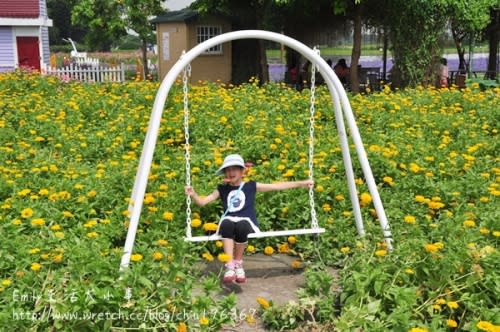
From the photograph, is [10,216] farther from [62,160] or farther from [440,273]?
[440,273]

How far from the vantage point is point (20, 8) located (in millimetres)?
21391

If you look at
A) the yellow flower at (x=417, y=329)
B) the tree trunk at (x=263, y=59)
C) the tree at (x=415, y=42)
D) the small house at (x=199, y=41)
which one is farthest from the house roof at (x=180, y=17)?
the yellow flower at (x=417, y=329)

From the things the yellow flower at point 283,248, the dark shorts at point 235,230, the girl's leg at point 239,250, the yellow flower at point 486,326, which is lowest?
the yellow flower at point 283,248

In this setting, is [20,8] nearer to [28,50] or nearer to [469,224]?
[28,50]

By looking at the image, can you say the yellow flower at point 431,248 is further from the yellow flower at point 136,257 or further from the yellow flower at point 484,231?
the yellow flower at point 136,257

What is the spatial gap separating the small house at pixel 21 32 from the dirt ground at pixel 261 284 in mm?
18797

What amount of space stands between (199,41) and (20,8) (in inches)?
280

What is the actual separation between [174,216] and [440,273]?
2065mm

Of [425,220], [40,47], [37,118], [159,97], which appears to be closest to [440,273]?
[425,220]

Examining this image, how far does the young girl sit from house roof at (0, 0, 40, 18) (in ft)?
64.5

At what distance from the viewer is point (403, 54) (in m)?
A: 14.3

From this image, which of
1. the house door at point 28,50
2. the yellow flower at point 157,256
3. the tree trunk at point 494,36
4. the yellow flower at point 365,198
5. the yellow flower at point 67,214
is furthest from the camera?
the house door at point 28,50

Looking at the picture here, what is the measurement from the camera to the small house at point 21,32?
2122 centimetres

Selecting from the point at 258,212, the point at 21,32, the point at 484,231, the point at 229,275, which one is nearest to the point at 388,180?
the point at 258,212
